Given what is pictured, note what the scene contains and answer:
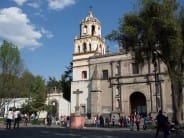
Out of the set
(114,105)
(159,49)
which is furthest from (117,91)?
(159,49)

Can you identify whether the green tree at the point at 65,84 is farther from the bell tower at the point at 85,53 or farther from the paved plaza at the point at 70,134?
the paved plaza at the point at 70,134

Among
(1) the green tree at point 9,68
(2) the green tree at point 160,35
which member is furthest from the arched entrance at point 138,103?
(2) the green tree at point 160,35

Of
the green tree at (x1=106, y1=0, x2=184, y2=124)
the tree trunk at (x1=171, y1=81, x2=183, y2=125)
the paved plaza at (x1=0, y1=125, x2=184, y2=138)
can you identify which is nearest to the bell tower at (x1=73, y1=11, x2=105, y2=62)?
the green tree at (x1=106, y1=0, x2=184, y2=124)

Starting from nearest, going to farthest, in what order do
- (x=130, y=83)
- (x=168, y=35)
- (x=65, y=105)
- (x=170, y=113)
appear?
(x=168, y=35) < (x=170, y=113) < (x=130, y=83) < (x=65, y=105)

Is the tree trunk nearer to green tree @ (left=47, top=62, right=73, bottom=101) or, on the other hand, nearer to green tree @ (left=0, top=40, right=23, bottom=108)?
green tree @ (left=0, top=40, right=23, bottom=108)

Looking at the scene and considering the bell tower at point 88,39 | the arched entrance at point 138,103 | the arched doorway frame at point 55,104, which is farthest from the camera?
the arched doorway frame at point 55,104

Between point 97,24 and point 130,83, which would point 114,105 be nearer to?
point 130,83

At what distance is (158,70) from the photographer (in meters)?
45.1

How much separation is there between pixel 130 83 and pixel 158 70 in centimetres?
473

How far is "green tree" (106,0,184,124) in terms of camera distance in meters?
24.3

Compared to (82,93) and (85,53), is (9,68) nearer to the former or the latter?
(82,93)

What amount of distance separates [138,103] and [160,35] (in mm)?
25669

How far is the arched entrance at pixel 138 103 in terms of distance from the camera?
158 ft

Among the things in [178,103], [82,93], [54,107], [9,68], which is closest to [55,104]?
[54,107]
